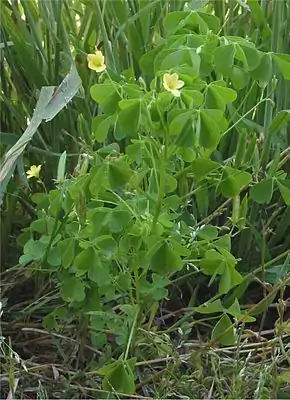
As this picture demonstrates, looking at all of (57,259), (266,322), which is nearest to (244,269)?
(266,322)

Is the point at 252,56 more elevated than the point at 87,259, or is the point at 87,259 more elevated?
the point at 252,56

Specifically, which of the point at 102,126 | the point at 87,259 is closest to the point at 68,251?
the point at 87,259

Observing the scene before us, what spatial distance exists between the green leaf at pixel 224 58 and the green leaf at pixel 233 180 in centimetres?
12

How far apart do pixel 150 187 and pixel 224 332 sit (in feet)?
0.67

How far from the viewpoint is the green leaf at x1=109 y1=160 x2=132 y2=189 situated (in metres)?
0.90

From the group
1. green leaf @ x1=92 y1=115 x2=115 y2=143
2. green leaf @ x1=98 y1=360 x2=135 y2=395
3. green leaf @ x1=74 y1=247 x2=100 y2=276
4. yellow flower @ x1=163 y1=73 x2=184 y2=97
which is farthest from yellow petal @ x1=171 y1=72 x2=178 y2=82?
green leaf @ x1=98 y1=360 x2=135 y2=395

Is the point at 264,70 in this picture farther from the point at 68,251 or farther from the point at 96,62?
the point at 68,251

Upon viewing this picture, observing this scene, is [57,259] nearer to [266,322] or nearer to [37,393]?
[37,393]

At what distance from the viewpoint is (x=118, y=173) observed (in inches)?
35.4

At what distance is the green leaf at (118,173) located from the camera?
0.90 m

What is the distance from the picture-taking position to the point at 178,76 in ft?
2.86

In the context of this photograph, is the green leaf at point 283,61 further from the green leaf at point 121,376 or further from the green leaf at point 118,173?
the green leaf at point 121,376

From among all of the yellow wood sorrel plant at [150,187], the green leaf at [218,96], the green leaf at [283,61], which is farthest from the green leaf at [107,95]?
the green leaf at [283,61]

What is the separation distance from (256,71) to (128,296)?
33 cm
